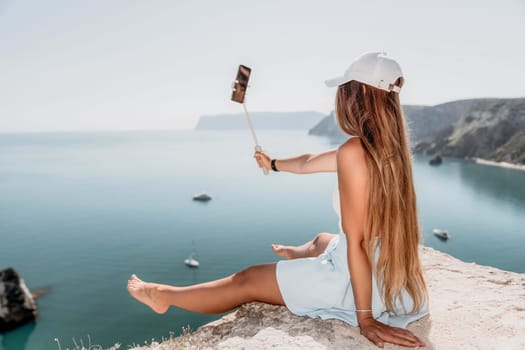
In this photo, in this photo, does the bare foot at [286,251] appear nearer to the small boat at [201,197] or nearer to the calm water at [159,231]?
the calm water at [159,231]

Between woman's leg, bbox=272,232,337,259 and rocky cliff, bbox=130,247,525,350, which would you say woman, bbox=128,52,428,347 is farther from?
woman's leg, bbox=272,232,337,259

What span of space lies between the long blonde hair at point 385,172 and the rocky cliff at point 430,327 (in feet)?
1.65

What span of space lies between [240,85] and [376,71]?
1.92m

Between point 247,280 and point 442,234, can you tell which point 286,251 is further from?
point 442,234

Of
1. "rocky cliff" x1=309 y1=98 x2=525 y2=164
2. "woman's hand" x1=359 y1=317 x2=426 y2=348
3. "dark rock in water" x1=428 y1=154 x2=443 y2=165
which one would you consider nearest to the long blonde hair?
"woman's hand" x1=359 y1=317 x2=426 y2=348

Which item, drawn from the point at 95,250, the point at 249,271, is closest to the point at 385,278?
the point at 249,271

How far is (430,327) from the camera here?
2984 millimetres

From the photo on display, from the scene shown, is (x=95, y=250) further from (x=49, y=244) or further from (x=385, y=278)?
(x=385, y=278)

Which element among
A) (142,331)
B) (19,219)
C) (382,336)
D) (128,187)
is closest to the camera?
(382,336)

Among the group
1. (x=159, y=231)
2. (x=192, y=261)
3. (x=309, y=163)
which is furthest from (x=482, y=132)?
(x=309, y=163)

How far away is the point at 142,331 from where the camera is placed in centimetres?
2855

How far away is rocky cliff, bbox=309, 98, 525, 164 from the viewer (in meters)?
90.9

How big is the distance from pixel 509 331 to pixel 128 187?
74847 mm

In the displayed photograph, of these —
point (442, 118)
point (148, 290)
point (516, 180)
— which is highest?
point (442, 118)
